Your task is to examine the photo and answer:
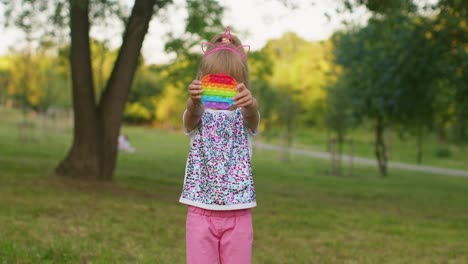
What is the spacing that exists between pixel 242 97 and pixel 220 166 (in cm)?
41

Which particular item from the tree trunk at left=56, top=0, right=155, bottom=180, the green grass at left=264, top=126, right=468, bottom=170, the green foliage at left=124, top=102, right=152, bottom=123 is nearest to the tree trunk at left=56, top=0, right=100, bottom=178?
the tree trunk at left=56, top=0, right=155, bottom=180

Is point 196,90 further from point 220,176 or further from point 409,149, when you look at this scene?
point 409,149

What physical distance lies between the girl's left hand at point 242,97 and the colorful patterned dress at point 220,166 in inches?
6.7

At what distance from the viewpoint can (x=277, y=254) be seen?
6383mm

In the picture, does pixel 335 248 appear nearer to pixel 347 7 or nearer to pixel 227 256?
pixel 227 256

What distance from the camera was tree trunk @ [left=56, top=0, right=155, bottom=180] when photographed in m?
11.2

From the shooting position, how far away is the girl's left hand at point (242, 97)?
10.3ft

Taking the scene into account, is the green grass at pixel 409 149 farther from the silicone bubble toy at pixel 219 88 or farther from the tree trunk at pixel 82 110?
the silicone bubble toy at pixel 219 88

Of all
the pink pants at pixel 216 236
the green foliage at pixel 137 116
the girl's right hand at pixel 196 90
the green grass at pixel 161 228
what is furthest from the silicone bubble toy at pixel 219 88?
the green foliage at pixel 137 116

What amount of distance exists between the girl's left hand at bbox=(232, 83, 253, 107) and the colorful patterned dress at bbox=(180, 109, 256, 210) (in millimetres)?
169

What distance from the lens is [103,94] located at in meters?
11.5

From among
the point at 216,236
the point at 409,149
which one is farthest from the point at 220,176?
the point at 409,149

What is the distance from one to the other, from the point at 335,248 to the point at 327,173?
2039 cm

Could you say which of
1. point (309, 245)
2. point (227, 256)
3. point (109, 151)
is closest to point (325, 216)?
point (309, 245)
